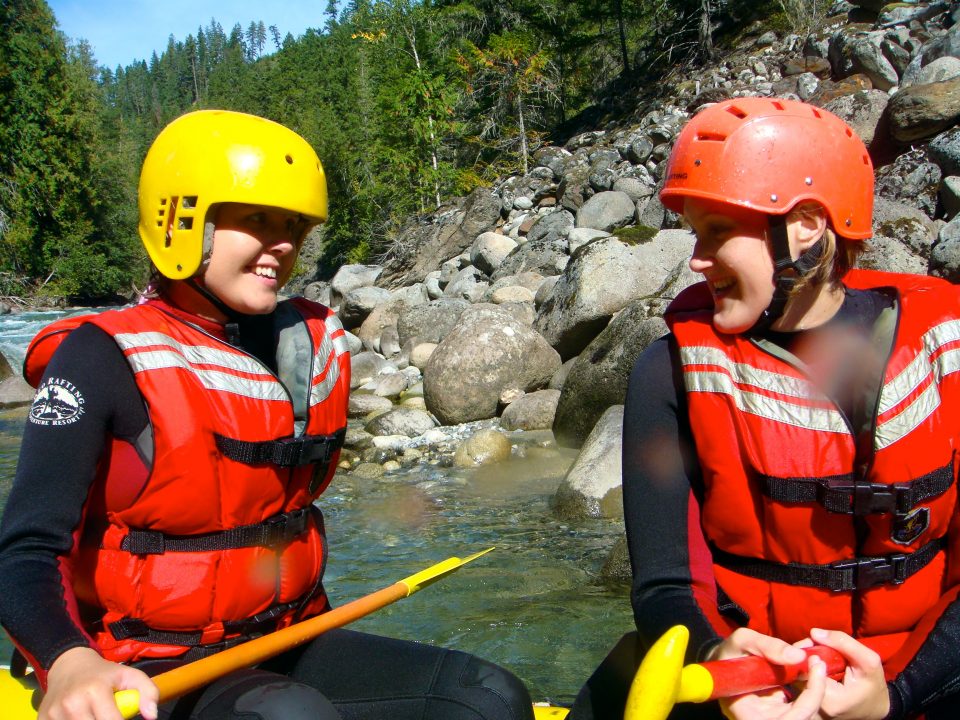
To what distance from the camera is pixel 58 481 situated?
1941 millimetres

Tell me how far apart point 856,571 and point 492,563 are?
3711mm

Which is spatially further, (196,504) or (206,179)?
(206,179)

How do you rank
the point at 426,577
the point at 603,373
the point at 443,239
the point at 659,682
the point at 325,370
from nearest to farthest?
the point at 659,682, the point at 325,370, the point at 426,577, the point at 603,373, the point at 443,239

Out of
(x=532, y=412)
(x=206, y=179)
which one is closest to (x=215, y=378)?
(x=206, y=179)

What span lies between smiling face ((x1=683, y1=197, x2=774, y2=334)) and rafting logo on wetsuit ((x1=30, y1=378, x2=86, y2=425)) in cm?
139

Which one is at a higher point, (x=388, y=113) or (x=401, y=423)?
(x=388, y=113)

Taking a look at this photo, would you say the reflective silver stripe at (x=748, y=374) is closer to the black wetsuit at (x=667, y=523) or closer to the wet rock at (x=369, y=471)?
the black wetsuit at (x=667, y=523)

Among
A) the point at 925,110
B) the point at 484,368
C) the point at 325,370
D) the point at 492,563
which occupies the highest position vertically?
the point at 925,110

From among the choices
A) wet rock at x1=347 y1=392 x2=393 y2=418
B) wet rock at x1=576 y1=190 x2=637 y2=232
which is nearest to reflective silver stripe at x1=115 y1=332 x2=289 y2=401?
wet rock at x1=347 y1=392 x2=393 y2=418

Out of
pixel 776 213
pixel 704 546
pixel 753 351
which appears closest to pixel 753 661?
pixel 704 546

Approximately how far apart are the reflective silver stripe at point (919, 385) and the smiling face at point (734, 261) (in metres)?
0.32

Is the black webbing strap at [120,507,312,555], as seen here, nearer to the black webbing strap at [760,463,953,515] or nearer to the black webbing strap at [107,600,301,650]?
the black webbing strap at [107,600,301,650]

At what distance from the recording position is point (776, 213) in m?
1.97

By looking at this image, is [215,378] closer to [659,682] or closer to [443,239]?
[659,682]
